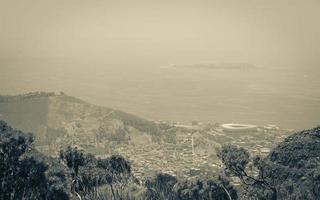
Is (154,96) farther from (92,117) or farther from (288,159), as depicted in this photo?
(288,159)

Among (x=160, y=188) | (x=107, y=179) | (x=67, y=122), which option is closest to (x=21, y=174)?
(x=107, y=179)

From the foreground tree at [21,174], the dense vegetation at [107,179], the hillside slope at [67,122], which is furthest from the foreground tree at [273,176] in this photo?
the hillside slope at [67,122]

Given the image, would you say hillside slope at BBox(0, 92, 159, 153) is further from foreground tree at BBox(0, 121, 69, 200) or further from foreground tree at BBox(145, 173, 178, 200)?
foreground tree at BBox(0, 121, 69, 200)

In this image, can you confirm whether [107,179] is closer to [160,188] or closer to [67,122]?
[160,188]

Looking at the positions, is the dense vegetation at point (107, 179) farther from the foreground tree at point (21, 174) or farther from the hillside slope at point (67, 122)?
the hillside slope at point (67, 122)

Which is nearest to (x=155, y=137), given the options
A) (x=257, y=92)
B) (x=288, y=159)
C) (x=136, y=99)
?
(x=288, y=159)

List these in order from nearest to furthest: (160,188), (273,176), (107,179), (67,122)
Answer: (107,179) < (273,176) < (160,188) < (67,122)

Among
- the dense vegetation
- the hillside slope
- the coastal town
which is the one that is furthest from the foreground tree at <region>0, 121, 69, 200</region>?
the hillside slope

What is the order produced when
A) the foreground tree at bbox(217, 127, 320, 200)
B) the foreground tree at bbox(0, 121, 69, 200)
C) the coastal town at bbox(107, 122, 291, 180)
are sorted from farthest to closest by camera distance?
the coastal town at bbox(107, 122, 291, 180), the foreground tree at bbox(217, 127, 320, 200), the foreground tree at bbox(0, 121, 69, 200)

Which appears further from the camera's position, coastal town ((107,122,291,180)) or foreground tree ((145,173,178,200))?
coastal town ((107,122,291,180))
